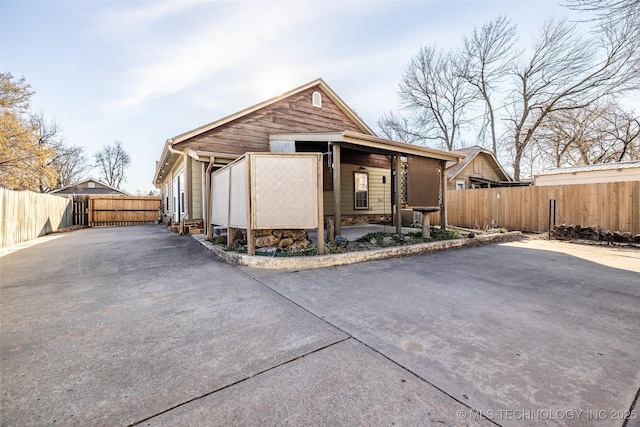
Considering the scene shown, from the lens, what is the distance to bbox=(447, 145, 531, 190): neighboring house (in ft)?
60.1

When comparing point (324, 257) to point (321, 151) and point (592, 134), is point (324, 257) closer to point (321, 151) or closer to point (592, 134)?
point (321, 151)

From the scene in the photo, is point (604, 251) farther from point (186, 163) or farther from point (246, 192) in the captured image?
point (186, 163)

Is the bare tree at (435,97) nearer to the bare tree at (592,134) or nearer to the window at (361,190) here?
the bare tree at (592,134)

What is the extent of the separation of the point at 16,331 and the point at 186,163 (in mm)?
7114

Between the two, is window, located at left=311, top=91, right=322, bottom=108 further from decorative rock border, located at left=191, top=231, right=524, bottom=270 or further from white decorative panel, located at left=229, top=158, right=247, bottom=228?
decorative rock border, located at left=191, top=231, right=524, bottom=270

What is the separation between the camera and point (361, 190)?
11812 mm

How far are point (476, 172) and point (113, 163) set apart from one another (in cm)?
4529

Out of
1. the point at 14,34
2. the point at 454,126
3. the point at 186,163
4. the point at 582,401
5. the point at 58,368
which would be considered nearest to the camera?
the point at 582,401

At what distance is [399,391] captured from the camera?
165cm

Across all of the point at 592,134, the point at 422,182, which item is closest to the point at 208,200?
the point at 422,182

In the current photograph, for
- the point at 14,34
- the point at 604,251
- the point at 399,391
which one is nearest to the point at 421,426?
the point at 399,391

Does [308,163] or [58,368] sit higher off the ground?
[308,163]

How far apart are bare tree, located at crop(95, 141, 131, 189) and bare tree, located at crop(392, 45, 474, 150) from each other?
3903 centimetres

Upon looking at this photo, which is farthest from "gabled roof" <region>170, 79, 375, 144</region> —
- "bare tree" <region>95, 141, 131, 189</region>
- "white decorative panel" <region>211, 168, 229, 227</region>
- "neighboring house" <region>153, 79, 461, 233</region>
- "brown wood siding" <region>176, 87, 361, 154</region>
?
"bare tree" <region>95, 141, 131, 189</region>
